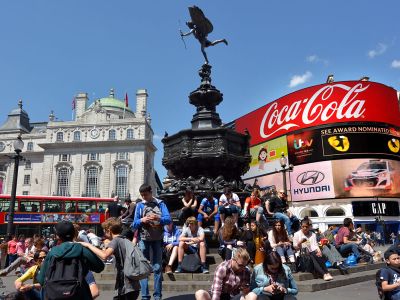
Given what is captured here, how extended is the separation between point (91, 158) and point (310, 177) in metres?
41.8

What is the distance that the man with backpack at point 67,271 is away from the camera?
9.22 ft

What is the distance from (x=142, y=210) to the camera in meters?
5.21

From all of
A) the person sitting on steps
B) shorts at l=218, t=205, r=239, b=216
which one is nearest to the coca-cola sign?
shorts at l=218, t=205, r=239, b=216

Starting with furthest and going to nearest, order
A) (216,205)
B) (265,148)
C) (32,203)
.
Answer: (265,148) → (32,203) → (216,205)

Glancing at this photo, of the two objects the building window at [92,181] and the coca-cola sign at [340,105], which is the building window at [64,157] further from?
the coca-cola sign at [340,105]

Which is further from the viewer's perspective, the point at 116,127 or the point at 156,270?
the point at 116,127

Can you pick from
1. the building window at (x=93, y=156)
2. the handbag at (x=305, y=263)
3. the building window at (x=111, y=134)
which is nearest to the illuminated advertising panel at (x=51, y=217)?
the handbag at (x=305, y=263)

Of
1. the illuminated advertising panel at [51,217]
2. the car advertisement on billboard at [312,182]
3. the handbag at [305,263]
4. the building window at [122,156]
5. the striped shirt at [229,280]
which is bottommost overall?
the handbag at [305,263]

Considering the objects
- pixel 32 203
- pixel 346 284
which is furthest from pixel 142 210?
pixel 32 203

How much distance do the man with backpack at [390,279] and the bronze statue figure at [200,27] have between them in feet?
28.8

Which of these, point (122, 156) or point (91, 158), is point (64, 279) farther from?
point (91, 158)

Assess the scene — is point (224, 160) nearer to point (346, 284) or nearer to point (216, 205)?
point (216, 205)

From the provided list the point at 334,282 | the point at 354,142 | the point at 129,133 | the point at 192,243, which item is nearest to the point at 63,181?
the point at 129,133

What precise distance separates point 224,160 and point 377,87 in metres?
41.4
